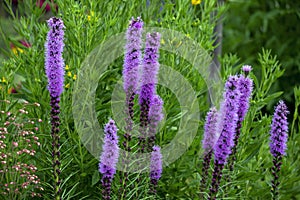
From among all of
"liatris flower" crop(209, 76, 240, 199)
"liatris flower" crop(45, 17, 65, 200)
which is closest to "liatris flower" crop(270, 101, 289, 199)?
"liatris flower" crop(209, 76, 240, 199)

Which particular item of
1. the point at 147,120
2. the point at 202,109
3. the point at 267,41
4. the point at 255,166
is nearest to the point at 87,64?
the point at 147,120

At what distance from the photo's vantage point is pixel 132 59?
2.33 m

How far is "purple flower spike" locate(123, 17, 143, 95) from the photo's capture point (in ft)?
7.61

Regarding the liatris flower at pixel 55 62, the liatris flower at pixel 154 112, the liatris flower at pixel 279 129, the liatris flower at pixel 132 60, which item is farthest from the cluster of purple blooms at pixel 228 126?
the liatris flower at pixel 55 62

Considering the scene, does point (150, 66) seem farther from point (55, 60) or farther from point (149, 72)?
point (55, 60)

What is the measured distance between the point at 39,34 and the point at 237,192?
55.3 inches

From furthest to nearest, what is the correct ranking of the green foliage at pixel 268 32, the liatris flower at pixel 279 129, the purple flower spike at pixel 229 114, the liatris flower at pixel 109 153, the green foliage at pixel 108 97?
the green foliage at pixel 268 32 < the green foliage at pixel 108 97 < the liatris flower at pixel 279 129 < the purple flower spike at pixel 229 114 < the liatris flower at pixel 109 153

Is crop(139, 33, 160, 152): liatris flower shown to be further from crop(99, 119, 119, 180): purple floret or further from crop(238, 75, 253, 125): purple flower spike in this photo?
crop(238, 75, 253, 125): purple flower spike

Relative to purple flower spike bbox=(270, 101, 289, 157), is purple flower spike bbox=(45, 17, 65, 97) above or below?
above

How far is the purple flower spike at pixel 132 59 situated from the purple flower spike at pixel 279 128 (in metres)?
0.63

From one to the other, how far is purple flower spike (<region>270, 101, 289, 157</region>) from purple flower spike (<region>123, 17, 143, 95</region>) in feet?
2.05

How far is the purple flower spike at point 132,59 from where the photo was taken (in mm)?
2318

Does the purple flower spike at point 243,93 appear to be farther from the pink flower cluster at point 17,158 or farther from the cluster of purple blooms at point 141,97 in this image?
the pink flower cluster at point 17,158

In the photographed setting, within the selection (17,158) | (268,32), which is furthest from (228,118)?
(268,32)
